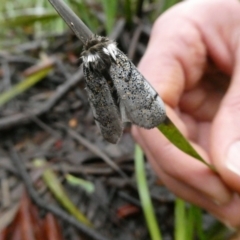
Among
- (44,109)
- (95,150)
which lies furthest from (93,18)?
(95,150)

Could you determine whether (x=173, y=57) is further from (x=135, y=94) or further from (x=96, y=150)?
(x=135, y=94)

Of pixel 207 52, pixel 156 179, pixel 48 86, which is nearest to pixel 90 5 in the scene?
pixel 48 86

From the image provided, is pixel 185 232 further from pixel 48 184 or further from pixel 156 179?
pixel 48 184

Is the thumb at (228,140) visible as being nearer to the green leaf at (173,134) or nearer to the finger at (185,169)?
the finger at (185,169)

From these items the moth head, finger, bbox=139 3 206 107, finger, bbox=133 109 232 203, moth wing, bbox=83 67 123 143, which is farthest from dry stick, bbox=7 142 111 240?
the moth head

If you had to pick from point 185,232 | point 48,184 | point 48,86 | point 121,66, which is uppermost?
point 121,66

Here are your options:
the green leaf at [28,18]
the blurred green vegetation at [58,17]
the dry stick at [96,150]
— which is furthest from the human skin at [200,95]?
the green leaf at [28,18]

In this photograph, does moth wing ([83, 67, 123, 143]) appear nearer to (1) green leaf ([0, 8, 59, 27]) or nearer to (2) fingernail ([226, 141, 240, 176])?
(2) fingernail ([226, 141, 240, 176])
